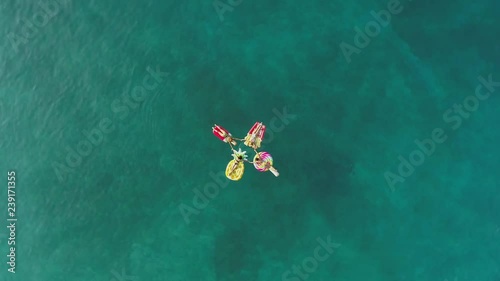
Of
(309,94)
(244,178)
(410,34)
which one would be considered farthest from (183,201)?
(410,34)

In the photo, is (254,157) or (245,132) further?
(245,132)

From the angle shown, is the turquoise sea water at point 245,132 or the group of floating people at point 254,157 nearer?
the group of floating people at point 254,157

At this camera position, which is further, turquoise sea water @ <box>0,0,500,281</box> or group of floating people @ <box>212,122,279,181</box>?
turquoise sea water @ <box>0,0,500,281</box>

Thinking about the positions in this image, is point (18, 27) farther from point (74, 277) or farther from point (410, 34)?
point (410, 34)

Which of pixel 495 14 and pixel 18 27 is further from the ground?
pixel 495 14

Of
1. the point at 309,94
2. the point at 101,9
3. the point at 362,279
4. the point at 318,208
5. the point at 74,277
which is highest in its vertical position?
the point at 309,94

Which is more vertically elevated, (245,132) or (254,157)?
(245,132)
